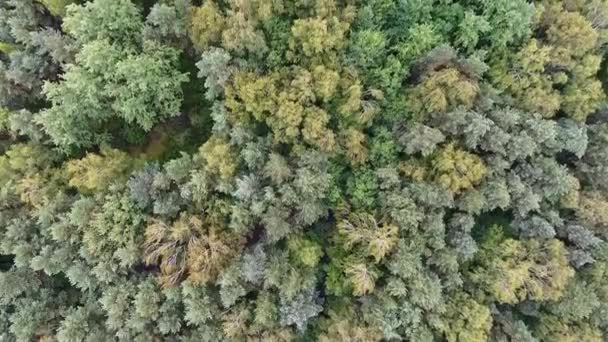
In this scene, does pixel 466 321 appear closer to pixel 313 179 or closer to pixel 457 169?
pixel 457 169

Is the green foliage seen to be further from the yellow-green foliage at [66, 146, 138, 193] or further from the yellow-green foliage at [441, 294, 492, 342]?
the yellow-green foliage at [441, 294, 492, 342]

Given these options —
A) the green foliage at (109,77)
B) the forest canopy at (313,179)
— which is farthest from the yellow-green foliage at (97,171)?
the green foliage at (109,77)

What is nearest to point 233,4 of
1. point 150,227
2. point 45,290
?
point 150,227

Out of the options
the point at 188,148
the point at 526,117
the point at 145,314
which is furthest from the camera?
the point at 188,148

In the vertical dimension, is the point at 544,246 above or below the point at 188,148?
below

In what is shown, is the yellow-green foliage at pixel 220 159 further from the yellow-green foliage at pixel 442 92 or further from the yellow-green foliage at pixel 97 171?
the yellow-green foliage at pixel 442 92

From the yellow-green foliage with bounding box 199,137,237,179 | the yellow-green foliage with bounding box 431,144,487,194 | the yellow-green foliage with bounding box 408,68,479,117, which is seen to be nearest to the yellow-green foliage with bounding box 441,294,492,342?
the yellow-green foliage with bounding box 431,144,487,194

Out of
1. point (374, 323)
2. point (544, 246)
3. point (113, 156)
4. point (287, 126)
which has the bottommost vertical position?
point (374, 323)

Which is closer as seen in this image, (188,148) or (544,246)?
(544,246)

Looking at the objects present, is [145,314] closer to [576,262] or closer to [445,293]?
[445,293]
